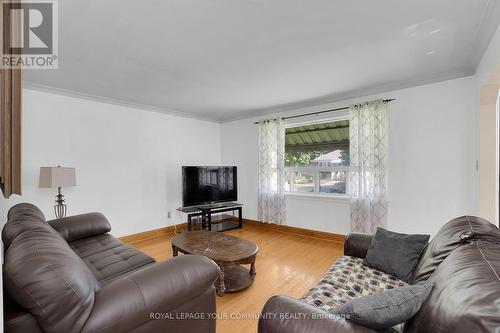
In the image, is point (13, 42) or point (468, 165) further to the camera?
point (468, 165)

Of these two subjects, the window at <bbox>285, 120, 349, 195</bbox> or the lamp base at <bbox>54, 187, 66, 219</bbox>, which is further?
the window at <bbox>285, 120, 349, 195</bbox>

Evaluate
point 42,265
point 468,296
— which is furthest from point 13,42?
point 468,296

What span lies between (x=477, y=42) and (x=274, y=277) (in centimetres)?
306

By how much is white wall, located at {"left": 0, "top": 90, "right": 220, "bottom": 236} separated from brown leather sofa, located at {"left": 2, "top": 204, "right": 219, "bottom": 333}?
185 centimetres

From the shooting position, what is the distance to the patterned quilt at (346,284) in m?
1.47

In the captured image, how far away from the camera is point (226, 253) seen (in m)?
2.46

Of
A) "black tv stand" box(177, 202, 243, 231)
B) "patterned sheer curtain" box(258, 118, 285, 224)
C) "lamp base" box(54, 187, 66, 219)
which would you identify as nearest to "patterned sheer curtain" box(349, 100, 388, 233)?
"patterned sheer curtain" box(258, 118, 285, 224)

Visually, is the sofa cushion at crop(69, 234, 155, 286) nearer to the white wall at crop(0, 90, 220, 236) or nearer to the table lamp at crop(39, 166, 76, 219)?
the table lamp at crop(39, 166, 76, 219)

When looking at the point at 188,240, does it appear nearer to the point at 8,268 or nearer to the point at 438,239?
the point at 8,268

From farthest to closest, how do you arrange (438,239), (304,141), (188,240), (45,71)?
(304,141), (188,240), (45,71), (438,239)

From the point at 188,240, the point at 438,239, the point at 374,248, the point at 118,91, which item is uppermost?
the point at 118,91

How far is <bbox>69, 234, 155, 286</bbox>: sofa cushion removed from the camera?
6.00ft

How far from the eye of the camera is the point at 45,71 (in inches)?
105

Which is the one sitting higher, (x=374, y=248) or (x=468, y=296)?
(x=468, y=296)
